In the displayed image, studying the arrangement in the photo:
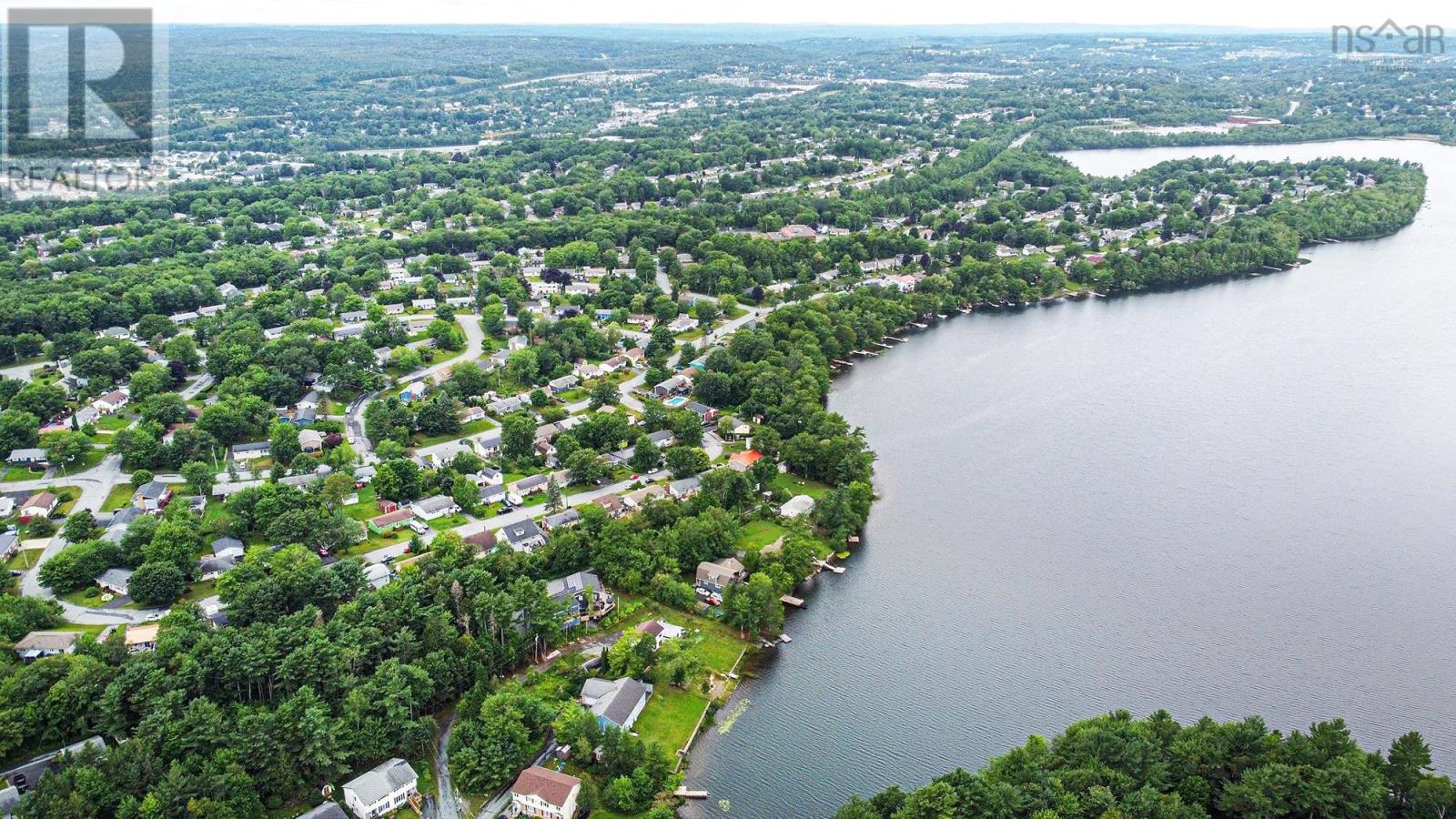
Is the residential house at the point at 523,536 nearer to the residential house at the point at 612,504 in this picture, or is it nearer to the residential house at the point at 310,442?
the residential house at the point at 612,504

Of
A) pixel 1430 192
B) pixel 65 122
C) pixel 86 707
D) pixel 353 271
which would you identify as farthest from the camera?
pixel 65 122

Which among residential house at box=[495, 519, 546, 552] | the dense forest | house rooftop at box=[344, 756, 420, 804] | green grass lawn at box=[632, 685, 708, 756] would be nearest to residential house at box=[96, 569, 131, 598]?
residential house at box=[495, 519, 546, 552]

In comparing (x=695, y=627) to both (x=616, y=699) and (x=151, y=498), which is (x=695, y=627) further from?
(x=151, y=498)

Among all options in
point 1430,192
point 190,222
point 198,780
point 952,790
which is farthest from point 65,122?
point 1430,192

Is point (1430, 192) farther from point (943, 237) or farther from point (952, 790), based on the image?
point (952, 790)

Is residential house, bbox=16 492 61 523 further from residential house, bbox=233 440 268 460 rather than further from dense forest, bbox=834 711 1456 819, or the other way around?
dense forest, bbox=834 711 1456 819

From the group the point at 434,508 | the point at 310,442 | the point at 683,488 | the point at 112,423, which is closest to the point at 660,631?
the point at 683,488
